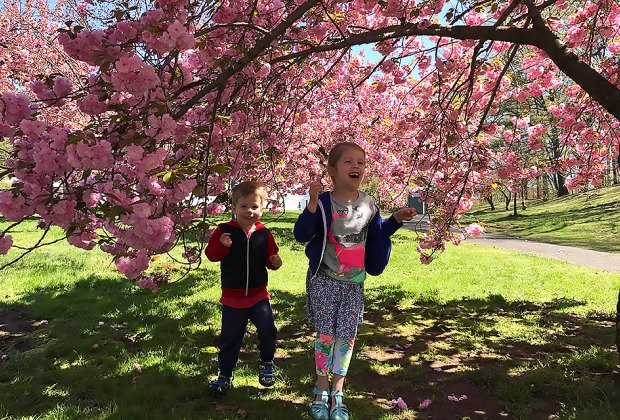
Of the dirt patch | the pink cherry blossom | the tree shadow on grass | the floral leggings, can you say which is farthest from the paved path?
the pink cherry blossom

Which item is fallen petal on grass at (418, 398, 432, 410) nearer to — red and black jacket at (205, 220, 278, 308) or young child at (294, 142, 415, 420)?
young child at (294, 142, 415, 420)

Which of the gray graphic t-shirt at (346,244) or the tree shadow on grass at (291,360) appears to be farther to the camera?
the tree shadow on grass at (291,360)

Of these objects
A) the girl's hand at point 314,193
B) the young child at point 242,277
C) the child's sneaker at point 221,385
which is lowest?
the child's sneaker at point 221,385

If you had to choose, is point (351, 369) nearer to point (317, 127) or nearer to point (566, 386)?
point (566, 386)

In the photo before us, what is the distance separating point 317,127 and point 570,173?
7513 millimetres

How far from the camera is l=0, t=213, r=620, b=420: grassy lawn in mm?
2789

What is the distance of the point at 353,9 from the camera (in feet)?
16.9

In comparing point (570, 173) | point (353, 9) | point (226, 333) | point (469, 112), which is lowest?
point (226, 333)

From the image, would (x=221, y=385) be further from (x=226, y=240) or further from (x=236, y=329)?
(x=226, y=240)

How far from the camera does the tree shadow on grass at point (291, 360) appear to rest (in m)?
2.79

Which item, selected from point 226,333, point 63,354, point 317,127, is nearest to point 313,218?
point 226,333

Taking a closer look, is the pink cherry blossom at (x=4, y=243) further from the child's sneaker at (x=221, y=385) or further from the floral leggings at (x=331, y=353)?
the floral leggings at (x=331, y=353)

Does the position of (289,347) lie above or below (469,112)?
below

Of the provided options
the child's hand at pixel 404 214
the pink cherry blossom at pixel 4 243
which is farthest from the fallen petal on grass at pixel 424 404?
the pink cherry blossom at pixel 4 243
